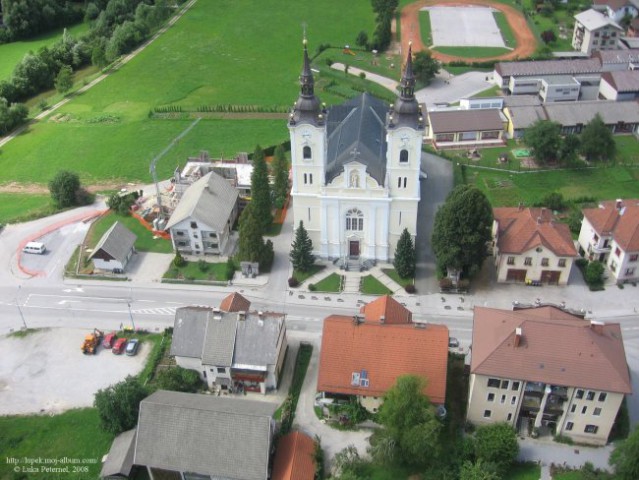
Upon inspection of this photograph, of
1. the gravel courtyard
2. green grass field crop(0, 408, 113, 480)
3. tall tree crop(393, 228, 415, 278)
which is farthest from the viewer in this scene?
the gravel courtyard

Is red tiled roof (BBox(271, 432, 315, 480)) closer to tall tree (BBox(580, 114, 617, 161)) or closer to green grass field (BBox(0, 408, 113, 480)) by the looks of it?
green grass field (BBox(0, 408, 113, 480))

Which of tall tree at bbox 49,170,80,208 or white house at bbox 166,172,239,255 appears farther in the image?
tall tree at bbox 49,170,80,208

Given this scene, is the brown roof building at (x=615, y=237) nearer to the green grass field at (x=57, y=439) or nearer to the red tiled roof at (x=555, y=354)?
the red tiled roof at (x=555, y=354)

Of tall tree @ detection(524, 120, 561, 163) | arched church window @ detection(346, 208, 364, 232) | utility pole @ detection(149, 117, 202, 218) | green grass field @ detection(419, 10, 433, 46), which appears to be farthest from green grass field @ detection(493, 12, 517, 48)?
arched church window @ detection(346, 208, 364, 232)

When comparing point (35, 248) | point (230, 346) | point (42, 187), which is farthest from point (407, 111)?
point (42, 187)

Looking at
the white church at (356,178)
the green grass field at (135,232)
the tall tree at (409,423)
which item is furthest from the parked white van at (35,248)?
the tall tree at (409,423)

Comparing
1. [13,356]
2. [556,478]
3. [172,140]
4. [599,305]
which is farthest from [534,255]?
[172,140]

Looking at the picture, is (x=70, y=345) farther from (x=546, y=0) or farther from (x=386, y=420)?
(x=546, y=0)
